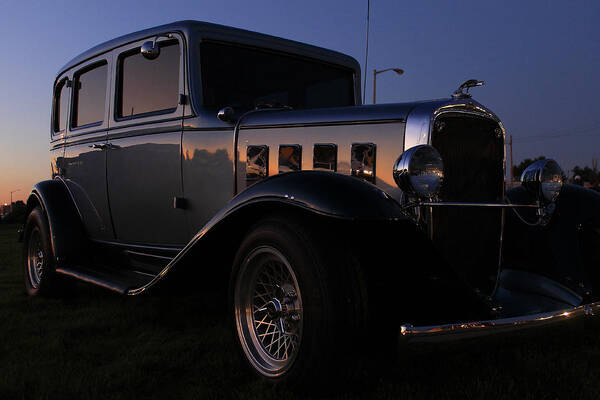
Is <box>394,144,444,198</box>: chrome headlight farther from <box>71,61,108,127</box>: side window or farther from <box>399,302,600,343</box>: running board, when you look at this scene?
<box>71,61,108,127</box>: side window

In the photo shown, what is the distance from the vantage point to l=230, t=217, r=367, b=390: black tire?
202cm

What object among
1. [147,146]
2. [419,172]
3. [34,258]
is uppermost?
[147,146]

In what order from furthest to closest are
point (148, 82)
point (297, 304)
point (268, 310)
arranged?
point (148, 82), point (268, 310), point (297, 304)

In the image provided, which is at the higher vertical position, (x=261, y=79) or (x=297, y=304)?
(x=261, y=79)

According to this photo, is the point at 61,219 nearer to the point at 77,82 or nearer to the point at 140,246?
the point at 140,246

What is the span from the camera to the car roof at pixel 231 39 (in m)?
3.40

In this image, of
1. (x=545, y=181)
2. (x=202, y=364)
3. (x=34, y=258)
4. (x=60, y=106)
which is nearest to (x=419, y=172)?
(x=545, y=181)

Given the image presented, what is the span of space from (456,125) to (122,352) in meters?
2.23

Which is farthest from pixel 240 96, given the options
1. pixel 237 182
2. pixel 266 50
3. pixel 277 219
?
pixel 277 219

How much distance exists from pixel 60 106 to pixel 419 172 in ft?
13.7

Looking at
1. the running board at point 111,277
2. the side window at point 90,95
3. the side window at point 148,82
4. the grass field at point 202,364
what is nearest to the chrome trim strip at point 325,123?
the side window at point 148,82

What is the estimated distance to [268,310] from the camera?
2.38 metres

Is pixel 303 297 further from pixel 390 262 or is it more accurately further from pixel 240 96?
pixel 240 96

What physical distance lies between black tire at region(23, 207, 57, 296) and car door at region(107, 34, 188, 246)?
75 cm
